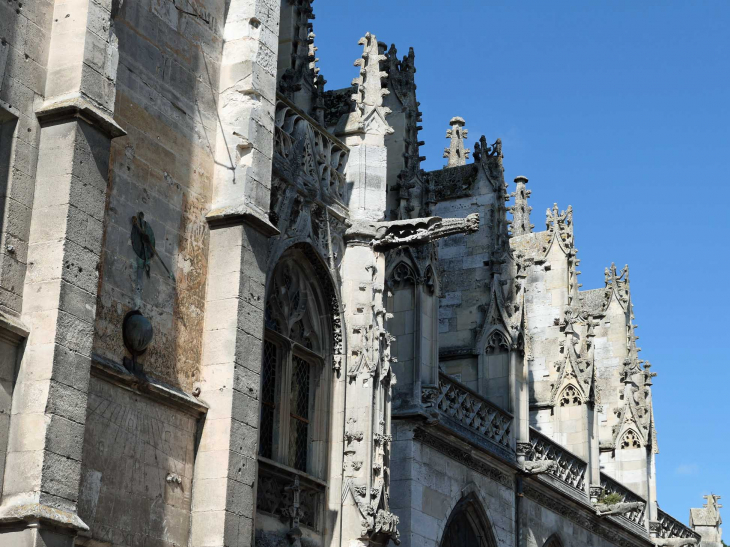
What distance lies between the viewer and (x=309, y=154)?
17859 millimetres

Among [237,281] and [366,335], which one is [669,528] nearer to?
[366,335]

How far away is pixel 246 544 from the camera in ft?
47.2

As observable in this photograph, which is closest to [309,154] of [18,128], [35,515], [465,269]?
[18,128]

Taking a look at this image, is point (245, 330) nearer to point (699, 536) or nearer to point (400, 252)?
point (400, 252)

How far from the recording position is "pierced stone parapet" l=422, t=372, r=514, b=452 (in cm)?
2186

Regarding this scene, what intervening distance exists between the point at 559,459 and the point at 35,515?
17.1 m

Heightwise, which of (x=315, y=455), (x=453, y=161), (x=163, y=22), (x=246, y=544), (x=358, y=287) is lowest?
(x=246, y=544)

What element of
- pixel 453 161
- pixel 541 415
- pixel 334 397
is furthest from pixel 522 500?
pixel 453 161

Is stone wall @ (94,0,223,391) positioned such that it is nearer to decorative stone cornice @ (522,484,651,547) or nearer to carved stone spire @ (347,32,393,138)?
carved stone spire @ (347,32,393,138)

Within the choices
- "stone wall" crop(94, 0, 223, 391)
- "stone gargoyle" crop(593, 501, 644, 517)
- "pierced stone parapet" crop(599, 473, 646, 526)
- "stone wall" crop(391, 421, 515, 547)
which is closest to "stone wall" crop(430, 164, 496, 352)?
"stone wall" crop(391, 421, 515, 547)

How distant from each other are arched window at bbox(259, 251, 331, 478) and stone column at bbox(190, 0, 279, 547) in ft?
5.13

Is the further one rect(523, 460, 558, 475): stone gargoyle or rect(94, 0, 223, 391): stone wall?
rect(523, 460, 558, 475): stone gargoyle

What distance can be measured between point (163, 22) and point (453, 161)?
698 inches

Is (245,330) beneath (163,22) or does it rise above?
beneath
